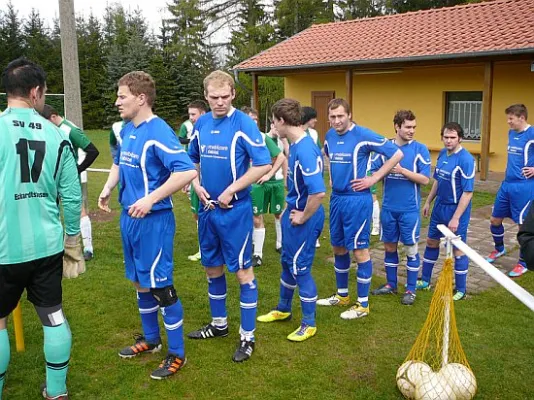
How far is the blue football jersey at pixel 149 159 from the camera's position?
3.56 meters

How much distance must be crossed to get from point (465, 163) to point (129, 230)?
3.50 metres

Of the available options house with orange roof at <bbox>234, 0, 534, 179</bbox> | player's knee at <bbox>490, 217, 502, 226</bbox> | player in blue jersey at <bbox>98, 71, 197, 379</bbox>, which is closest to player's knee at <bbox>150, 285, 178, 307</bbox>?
player in blue jersey at <bbox>98, 71, 197, 379</bbox>

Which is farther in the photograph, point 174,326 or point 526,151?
point 526,151

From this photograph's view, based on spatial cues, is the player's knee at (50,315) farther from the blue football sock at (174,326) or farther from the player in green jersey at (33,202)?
the blue football sock at (174,326)

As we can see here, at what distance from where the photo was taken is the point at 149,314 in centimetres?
414

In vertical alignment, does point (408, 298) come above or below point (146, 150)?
below

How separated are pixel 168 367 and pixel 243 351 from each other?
24.5 inches

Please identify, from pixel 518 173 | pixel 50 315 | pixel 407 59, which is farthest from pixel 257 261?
pixel 407 59

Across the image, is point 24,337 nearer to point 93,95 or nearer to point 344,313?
point 344,313

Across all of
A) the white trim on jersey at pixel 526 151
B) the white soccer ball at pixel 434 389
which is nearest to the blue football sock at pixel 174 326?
the white soccer ball at pixel 434 389

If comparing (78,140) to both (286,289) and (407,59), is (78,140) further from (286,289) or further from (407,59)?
(407,59)

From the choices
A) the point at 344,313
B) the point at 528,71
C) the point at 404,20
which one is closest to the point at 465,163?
the point at 344,313

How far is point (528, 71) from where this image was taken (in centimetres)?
1402

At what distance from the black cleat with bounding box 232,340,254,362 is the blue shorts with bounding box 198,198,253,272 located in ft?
2.05
